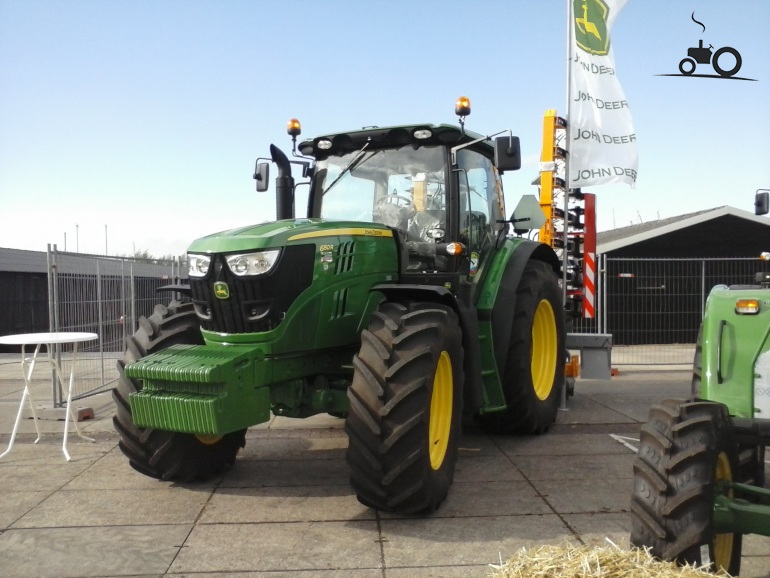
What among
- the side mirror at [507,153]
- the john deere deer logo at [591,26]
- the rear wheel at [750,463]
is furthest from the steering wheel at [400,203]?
the john deere deer logo at [591,26]

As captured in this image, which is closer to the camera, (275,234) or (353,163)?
(275,234)

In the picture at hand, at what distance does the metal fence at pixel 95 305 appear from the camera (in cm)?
800

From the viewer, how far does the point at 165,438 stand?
4809 mm

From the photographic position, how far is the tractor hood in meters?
4.46

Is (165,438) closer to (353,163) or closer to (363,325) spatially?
(363,325)

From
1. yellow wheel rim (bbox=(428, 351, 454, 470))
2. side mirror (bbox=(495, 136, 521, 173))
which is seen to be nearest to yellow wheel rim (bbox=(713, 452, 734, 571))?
yellow wheel rim (bbox=(428, 351, 454, 470))

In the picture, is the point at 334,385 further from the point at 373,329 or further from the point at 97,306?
the point at 97,306

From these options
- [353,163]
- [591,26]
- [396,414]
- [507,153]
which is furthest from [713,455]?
[591,26]

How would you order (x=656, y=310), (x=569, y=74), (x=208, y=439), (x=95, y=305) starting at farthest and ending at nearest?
(x=656, y=310) < (x=95, y=305) < (x=569, y=74) < (x=208, y=439)

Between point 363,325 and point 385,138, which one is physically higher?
point 385,138

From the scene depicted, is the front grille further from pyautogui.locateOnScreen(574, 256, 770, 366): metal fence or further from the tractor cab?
pyautogui.locateOnScreen(574, 256, 770, 366): metal fence

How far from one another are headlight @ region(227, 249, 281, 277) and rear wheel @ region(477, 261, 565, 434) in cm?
246

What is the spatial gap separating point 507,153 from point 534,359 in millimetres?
2400

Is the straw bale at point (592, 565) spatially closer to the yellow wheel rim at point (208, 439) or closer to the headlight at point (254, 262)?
the headlight at point (254, 262)
